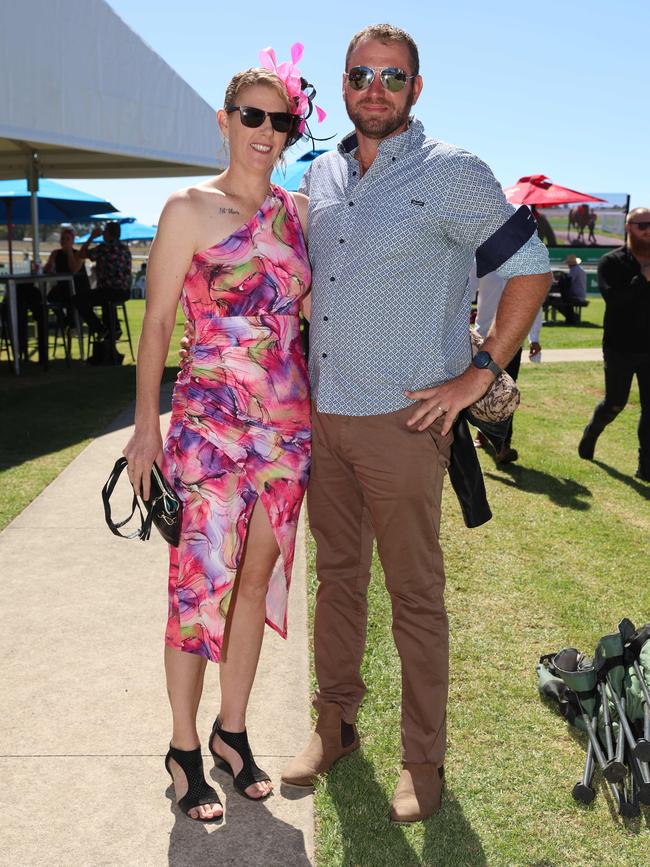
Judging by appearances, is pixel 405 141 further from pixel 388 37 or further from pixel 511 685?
pixel 511 685

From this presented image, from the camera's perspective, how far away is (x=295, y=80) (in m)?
3.10

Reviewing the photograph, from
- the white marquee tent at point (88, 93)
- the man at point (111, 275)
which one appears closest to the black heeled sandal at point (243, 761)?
the white marquee tent at point (88, 93)

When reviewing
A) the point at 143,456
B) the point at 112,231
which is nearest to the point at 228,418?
the point at 143,456

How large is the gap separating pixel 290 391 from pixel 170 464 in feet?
1.46

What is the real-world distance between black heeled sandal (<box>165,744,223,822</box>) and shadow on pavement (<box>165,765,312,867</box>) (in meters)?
0.04

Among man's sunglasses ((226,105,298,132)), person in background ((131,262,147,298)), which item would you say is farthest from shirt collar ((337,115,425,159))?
person in background ((131,262,147,298))

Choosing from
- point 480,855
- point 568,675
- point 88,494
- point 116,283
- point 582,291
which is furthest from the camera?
point 582,291

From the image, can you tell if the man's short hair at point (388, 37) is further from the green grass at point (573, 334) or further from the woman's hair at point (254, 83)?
the green grass at point (573, 334)

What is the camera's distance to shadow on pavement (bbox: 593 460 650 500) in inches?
302

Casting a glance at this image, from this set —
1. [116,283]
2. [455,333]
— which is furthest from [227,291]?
[116,283]

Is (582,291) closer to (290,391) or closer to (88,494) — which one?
(88,494)

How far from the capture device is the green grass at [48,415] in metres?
7.27

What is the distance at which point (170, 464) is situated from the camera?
304 centimetres

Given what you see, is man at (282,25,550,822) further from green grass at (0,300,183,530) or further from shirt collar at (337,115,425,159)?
green grass at (0,300,183,530)
